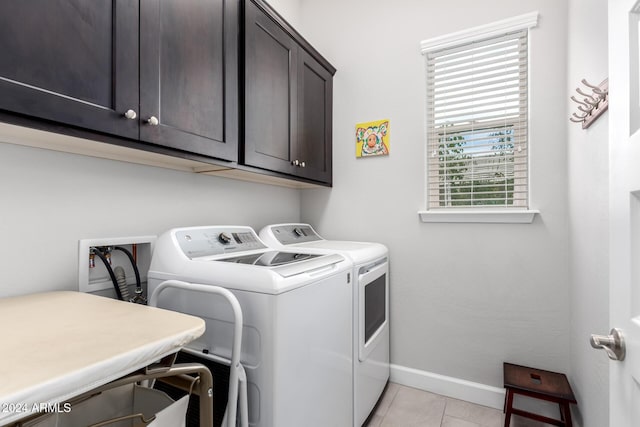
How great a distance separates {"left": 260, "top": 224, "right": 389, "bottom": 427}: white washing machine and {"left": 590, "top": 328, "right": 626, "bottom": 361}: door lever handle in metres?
0.97

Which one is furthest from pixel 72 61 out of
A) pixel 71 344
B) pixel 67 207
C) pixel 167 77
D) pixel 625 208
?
pixel 625 208

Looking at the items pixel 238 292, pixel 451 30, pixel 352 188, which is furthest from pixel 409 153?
pixel 238 292

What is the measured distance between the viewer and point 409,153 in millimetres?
2154

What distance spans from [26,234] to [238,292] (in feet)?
2.49

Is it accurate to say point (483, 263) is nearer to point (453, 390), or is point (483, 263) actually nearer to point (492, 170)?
point (492, 170)

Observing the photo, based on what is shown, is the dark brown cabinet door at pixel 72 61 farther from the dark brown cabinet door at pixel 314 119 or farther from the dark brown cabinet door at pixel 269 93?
the dark brown cabinet door at pixel 314 119

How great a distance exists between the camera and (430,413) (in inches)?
73.2

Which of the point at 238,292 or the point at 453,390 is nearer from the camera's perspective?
the point at 238,292

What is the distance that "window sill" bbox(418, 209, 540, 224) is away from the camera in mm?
1821

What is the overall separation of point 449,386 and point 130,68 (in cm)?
237

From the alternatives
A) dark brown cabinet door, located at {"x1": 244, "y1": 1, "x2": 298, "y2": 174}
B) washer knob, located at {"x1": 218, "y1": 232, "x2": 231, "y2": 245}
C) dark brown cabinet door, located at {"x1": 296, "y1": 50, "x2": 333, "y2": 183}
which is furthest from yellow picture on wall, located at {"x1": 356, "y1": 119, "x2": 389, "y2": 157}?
washer knob, located at {"x1": 218, "y1": 232, "x2": 231, "y2": 245}

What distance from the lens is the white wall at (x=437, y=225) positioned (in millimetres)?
1781

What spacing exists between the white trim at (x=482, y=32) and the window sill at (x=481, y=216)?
3.52 ft

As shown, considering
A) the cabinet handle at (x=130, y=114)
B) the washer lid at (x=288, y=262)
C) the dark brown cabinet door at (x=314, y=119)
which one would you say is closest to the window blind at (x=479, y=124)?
the dark brown cabinet door at (x=314, y=119)
